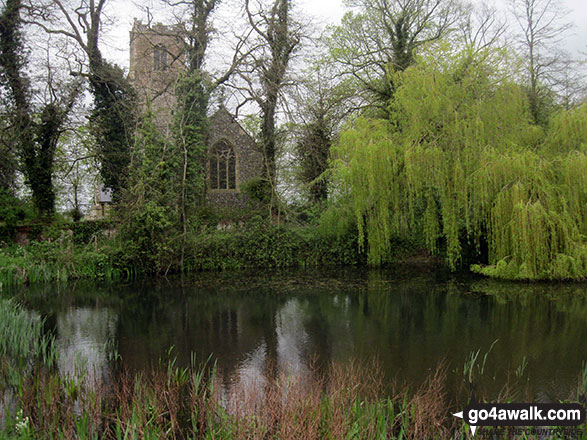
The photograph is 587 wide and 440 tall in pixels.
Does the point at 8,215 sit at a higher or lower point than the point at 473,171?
lower

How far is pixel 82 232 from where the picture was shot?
53.1 feet

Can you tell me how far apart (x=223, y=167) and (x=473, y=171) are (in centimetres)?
1508

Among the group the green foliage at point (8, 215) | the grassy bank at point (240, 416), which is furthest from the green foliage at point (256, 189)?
the grassy bank at point (240, 416)

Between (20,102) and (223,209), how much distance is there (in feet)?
27.9

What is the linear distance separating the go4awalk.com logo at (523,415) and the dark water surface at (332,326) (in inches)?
32.6

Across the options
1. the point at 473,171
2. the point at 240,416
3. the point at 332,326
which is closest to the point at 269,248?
the point at 473,171

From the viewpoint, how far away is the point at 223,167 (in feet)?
80.5

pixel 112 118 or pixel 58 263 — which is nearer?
pixel 58 263

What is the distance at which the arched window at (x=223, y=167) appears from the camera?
957 inches

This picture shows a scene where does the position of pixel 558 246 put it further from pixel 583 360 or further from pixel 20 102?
pixel 20 102

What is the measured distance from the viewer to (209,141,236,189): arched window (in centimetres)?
2431

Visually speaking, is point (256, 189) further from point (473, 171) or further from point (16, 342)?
point (16, 342)

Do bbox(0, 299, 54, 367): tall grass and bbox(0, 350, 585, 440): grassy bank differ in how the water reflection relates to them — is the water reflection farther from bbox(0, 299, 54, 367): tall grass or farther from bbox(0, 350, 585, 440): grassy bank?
bbox(0, 350, 585, 440): grassy bank

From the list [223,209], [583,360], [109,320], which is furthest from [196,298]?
[223,209]
